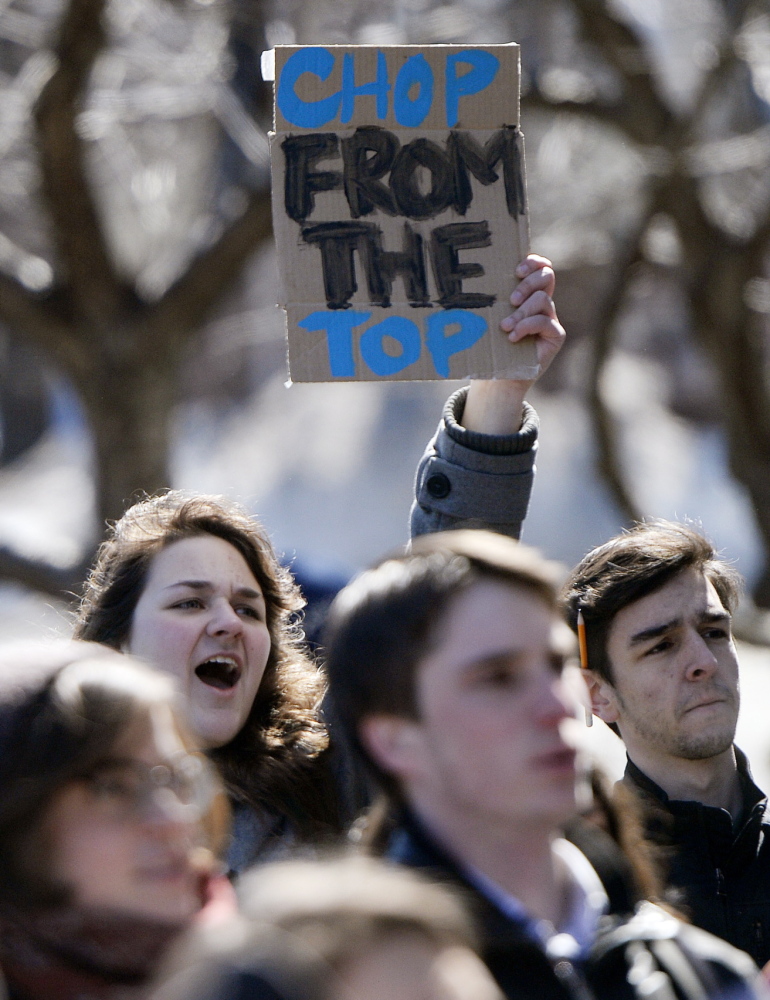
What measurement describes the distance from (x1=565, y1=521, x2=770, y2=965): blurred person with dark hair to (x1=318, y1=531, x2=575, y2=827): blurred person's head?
85 centimetres

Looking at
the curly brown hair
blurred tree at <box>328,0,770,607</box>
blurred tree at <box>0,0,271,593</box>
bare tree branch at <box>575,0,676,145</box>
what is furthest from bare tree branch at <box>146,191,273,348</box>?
the curly brown hair

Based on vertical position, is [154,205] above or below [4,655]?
above

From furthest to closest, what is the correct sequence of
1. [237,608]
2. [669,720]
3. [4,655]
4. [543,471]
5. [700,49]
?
1. [543,471]
2. [700,49]
3. [237,608]
4. [669,720]
5. [4,655]

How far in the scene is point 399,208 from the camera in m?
2.43

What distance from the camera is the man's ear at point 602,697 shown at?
238 cm

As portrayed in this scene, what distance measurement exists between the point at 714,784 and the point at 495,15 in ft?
22.6

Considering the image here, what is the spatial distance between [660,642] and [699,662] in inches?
3.4

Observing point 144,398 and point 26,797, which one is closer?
point 26,797

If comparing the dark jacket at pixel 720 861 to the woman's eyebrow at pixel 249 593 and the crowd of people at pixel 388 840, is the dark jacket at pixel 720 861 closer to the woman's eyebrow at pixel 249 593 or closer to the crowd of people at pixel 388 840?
the crowd of people at pixel 388 840

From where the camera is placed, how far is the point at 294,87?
2.36m

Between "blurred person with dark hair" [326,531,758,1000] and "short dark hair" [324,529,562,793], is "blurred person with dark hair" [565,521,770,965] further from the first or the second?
"short dark hair" [324,529,562,793]

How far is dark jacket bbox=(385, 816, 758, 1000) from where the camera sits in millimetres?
1344

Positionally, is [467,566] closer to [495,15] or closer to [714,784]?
[714,784]

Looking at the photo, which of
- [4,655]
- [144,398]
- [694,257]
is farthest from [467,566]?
[694,257]
